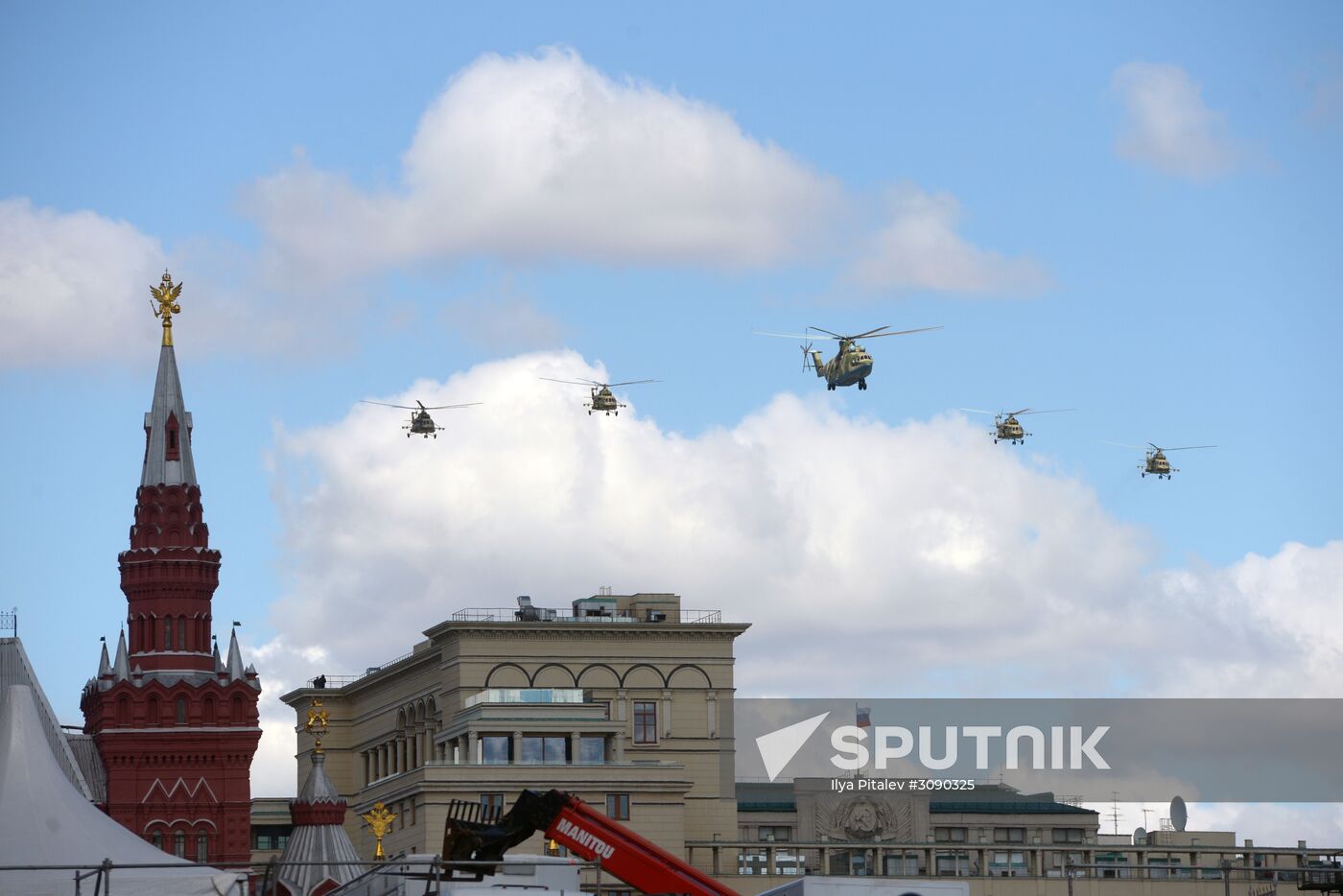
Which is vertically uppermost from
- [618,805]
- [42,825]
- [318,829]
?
[618,805]

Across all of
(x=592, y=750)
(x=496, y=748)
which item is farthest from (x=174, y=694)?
(x=592, y=750)

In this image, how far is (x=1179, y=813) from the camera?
18575cm

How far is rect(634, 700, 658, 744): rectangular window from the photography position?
584 feet

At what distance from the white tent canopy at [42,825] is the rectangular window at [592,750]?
72.8m

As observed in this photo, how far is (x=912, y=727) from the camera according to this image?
195625 mm

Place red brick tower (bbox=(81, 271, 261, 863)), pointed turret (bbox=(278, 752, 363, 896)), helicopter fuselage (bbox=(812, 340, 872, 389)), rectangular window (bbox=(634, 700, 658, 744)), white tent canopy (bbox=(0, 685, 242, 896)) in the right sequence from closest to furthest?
white tent canopy (bbox=(0, 685, 242, 896)) → pointed turret (bbox=(278, 752, 363, 896)) → red brick tower (bbox=(81, 271, 261, 863)) → helicopter fuselage (bbox=(812, 340, 872, 389)) → rectangular window (bbox=(634, 700, 658, 744))

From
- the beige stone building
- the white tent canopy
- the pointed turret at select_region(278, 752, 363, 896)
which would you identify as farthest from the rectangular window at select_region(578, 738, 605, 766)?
the white tent canopy

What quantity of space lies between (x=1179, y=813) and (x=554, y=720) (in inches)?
1901

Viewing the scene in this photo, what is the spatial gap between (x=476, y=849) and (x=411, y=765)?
12184 centimetres

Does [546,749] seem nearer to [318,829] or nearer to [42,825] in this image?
[318,829]

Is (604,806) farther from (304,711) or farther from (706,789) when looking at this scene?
(304,711)

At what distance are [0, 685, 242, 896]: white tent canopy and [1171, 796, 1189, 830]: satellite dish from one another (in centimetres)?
11071

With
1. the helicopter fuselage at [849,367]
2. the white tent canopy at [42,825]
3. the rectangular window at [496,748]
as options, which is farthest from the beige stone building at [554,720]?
the white tent canopy at [42,825]

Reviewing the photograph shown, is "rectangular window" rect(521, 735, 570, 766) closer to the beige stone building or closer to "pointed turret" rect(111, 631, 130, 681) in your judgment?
the beige stone building
